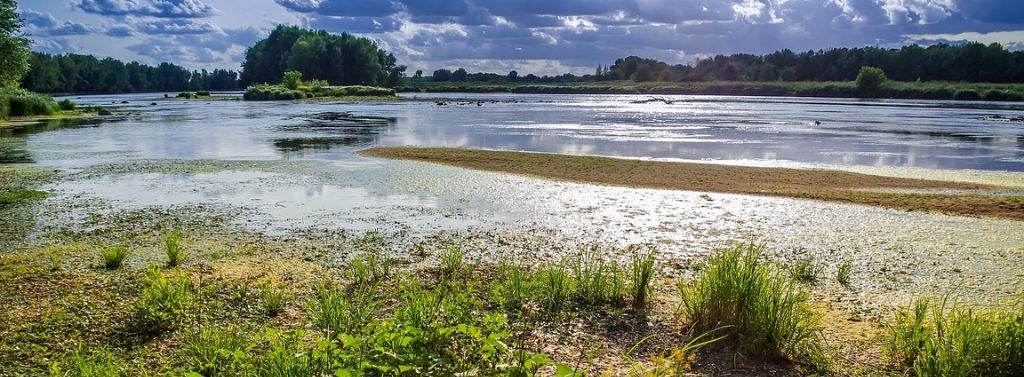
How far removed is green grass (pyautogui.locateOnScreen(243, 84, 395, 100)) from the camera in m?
86.4

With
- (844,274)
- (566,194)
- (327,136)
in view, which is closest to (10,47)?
(327,136)

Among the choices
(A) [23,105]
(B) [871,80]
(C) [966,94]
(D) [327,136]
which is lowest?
(D) [327,136]

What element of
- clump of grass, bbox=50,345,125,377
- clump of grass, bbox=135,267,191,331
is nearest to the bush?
clump of grass, bbox=135,267,191,331

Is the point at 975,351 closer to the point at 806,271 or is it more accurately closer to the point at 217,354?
the point at 806,271

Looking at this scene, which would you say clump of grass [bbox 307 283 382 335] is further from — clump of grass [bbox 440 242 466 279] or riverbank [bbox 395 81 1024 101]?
riverbank [bbox 395 81 1024 101]

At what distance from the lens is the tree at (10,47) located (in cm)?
3591

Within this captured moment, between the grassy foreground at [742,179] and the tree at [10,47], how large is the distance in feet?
88.3

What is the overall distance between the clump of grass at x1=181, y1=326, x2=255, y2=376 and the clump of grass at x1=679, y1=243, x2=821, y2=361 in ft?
12.3

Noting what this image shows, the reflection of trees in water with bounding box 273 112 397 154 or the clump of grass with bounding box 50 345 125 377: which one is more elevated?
the reflection of trees in water with bounding box 273 112 397 154

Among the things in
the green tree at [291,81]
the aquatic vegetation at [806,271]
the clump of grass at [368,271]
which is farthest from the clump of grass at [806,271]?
the green tree at [291,81]

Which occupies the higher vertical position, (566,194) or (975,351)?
(975,351)

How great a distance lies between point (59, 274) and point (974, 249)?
473 inches

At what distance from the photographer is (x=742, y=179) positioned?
17.0m

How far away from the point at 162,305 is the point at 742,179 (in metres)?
14.1
